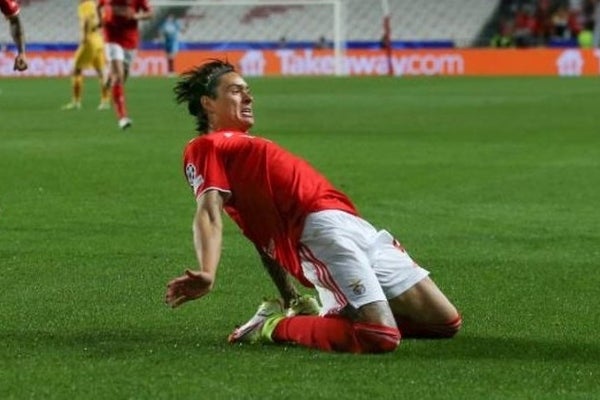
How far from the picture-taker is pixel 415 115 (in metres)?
25.5

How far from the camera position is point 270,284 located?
→ 8.90 metres

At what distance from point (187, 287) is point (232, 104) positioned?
1158 mm

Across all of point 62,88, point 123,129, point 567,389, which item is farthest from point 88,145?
point 62,88

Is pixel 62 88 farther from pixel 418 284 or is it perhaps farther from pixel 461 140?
pixel 418 284

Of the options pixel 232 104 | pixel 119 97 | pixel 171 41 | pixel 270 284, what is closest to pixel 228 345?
pixel 232 104

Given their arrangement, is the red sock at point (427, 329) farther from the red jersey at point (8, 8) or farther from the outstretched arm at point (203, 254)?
the red jersey at point (8, 8)

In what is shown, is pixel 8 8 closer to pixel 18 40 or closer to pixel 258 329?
pixel 18 40

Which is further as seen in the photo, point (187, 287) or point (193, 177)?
point (193, 177)

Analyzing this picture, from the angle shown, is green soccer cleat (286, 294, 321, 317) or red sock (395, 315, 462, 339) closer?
red sock (395, 315, 462, 339)

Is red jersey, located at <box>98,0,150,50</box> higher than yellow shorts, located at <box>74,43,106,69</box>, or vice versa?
red jersey, located at <box>98,0,150,50</box>

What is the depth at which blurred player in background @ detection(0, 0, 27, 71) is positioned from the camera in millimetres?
12026

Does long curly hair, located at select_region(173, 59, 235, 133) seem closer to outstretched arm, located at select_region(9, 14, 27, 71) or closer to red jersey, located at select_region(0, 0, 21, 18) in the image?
outstretched arm, located at select_region(9, 14, 27, 71)

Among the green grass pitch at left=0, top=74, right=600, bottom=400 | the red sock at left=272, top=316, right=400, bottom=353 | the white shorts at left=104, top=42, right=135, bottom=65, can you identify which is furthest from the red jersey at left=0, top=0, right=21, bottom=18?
the white shorts at left=104, top=42, right=135, bottom=65

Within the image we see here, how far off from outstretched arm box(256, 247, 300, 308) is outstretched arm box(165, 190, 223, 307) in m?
0.71
